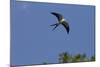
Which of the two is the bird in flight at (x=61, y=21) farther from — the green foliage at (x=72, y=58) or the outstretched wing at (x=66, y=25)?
the green foliage at (x=72, y=58)

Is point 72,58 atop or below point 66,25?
below

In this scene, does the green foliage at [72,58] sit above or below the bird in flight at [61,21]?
below

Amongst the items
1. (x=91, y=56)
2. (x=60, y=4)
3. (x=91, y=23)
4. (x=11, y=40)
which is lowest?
(x=91, y=56)

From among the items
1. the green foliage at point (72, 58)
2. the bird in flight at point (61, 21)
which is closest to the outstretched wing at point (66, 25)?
the bird in flight at point (61, 21)

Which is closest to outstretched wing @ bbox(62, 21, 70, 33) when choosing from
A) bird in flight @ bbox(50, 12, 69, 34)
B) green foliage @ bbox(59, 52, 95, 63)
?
bird in flight @ bbox(50, 12, 69, 34)

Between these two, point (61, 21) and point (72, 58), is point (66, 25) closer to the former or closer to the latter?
point (61, 21)

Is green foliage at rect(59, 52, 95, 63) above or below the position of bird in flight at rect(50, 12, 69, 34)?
below

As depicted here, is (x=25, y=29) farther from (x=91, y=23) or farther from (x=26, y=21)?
(x=91, y=23)

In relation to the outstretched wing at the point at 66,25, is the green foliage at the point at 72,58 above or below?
below

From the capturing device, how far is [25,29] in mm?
2312

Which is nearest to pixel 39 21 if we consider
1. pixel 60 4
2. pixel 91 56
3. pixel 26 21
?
pixel 26 21

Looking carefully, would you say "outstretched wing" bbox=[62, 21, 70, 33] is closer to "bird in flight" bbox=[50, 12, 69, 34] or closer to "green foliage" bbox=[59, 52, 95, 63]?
"bird in flight" bbox=[50, 12, 69, 34]

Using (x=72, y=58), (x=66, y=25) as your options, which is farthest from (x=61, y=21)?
(x=72, y=58)

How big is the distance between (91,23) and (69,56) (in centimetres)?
46
